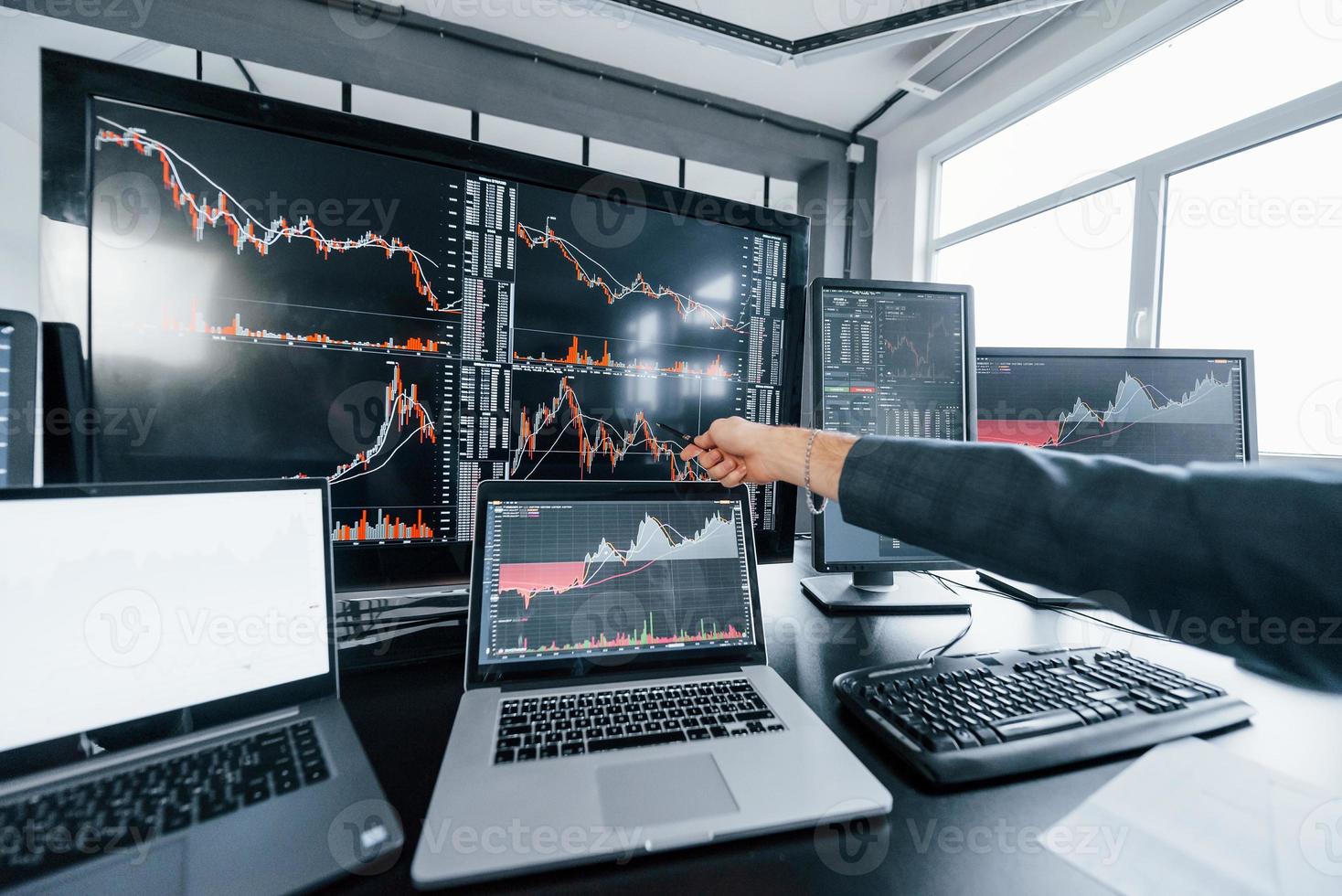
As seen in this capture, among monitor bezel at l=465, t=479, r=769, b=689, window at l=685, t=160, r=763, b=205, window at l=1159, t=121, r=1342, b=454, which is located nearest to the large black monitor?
monitor bezel at l=465, t=479, r=769, b=689

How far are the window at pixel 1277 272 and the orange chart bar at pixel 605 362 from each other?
5.99 feet

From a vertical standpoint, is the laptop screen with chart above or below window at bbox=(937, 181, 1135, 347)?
below

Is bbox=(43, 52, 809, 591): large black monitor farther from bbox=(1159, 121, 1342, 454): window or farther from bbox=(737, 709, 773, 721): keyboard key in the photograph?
bbox=(1159, 121, 1342, 454): window

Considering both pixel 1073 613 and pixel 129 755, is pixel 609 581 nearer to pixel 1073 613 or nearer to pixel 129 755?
pixel 129 755

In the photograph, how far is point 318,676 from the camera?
56 cm

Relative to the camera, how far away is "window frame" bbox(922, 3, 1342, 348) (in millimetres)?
1586

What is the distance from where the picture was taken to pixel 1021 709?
552 mm

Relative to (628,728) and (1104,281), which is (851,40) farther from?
(1104,281)

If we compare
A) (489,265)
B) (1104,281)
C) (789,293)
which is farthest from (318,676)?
(1104,281)

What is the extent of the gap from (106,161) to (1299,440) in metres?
2.74

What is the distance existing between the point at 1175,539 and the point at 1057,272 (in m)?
2.52

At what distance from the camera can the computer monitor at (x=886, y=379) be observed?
3.02ft

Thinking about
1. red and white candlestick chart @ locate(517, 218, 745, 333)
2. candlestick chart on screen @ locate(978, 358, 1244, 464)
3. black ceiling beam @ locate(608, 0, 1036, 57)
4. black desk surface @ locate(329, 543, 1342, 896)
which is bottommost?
black desk surface @ locate(329, 543, 1342, 896)

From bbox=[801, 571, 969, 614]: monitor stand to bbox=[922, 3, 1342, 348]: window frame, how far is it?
5.28ft
